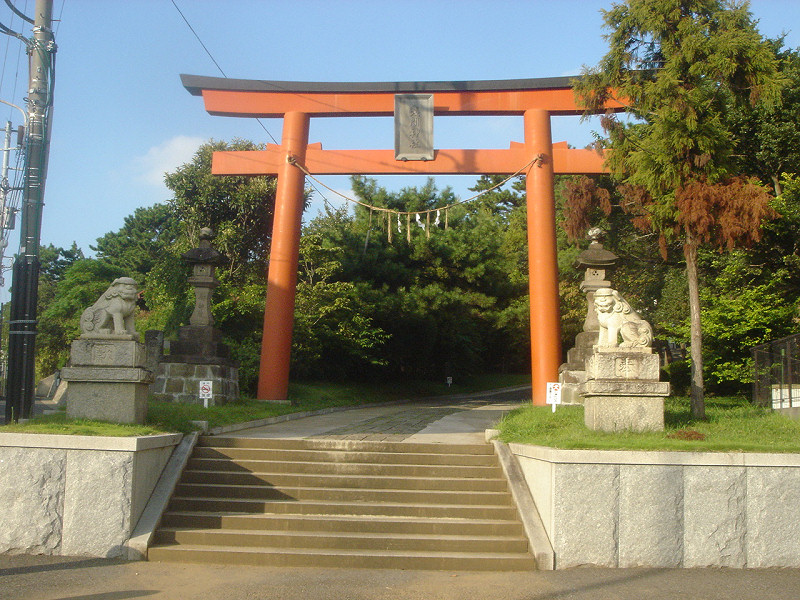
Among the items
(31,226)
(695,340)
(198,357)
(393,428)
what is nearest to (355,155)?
(198,357)

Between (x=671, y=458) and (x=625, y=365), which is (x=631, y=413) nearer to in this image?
(x=625, y=365)

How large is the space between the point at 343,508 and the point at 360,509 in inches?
6.7

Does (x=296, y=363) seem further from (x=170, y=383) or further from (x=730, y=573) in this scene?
(x=730, y=573)

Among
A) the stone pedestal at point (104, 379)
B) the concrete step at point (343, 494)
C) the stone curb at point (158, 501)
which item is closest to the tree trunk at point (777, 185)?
the concrete step at point (343, 494)

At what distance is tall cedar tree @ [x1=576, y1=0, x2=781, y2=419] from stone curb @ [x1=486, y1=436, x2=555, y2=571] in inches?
118

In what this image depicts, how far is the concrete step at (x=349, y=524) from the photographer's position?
6969 mm

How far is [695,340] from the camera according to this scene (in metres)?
10.0

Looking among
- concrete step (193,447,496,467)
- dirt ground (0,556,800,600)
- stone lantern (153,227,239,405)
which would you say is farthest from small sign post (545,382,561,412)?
stone lantern (153,227,239,405)

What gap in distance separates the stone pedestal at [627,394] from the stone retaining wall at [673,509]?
115 cm

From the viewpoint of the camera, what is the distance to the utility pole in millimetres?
8359

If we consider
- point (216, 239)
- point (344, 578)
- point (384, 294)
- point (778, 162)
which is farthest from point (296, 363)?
point (344, 578)

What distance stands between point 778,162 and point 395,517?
13.5 meters

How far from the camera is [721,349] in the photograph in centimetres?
1620

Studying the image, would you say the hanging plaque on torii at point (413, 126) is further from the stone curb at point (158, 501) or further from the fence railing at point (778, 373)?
the stone curb at point (158, 501)
